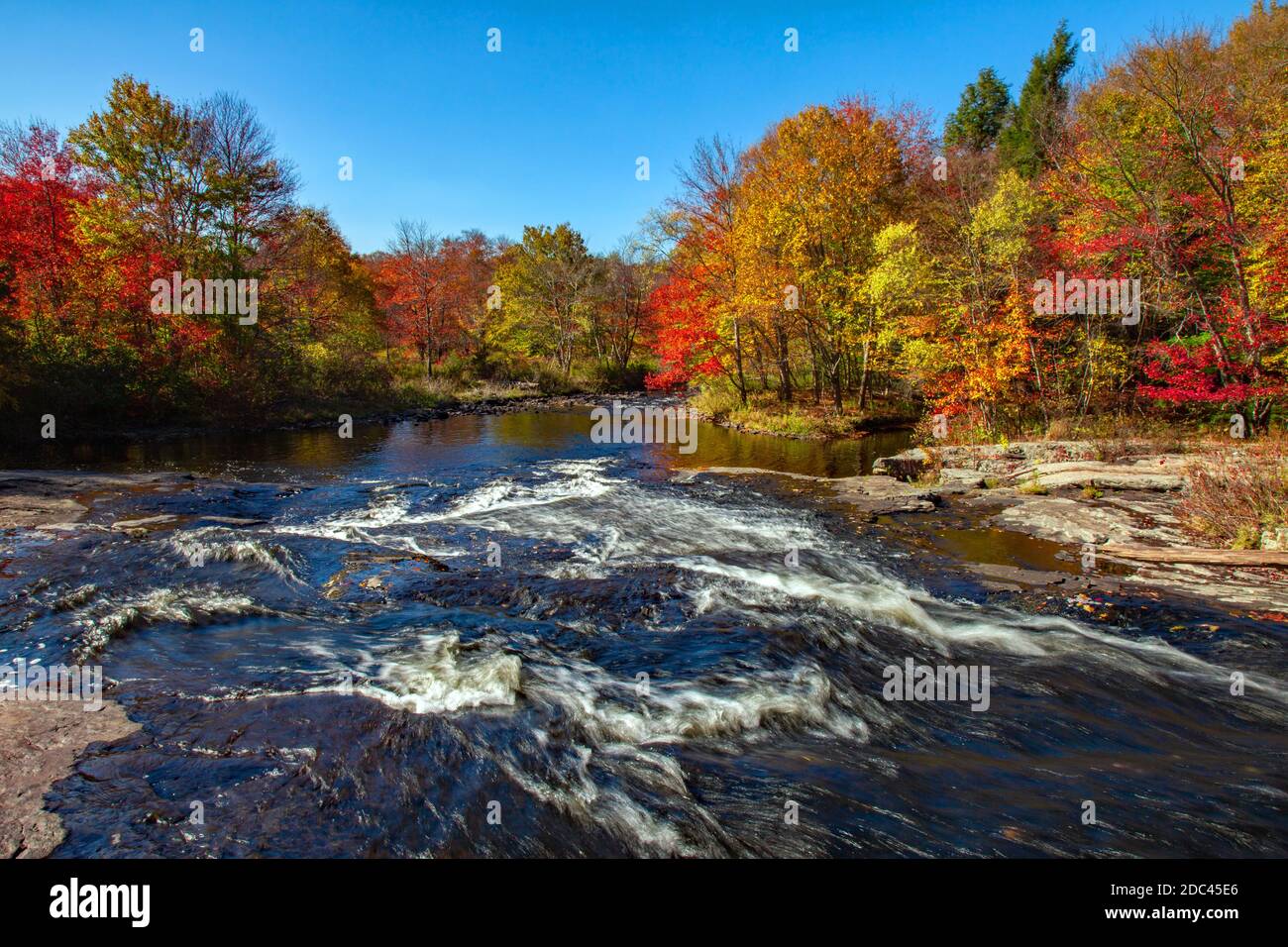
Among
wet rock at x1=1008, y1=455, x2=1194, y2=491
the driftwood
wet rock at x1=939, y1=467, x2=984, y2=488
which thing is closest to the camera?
the driftwood

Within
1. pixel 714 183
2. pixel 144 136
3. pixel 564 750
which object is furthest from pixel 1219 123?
pixel 144 136

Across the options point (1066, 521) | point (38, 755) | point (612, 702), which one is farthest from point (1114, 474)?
point (38, 755)

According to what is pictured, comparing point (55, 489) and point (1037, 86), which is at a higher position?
point (1037, 86)

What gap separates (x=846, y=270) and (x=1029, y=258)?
648cm

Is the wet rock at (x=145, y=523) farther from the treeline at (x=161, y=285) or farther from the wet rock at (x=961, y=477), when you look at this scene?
the wet rock at (x=961, y=477)

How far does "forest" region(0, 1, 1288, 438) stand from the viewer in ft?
52.9

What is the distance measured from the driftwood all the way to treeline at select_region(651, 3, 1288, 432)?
8999mm

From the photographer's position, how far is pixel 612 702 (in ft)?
18.5

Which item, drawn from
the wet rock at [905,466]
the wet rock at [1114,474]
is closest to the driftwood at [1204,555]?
the wet rock at [1114,474]

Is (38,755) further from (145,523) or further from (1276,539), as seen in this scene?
(1276,539)

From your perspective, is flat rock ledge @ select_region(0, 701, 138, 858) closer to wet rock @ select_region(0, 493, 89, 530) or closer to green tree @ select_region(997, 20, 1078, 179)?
wet rock @ select_region(0, 493, 89, 530)

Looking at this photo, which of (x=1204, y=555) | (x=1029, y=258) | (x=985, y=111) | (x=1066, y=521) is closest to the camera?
(x=1204, y=555)

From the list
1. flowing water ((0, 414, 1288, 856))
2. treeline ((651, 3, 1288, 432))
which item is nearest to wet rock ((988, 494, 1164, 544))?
flowing water ((0, 414, 1288, 856))

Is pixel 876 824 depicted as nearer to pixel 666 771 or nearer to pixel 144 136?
pixel 666 771
